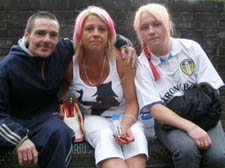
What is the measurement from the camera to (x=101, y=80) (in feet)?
9.15

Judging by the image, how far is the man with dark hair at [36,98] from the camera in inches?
87.4

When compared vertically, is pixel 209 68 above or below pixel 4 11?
below

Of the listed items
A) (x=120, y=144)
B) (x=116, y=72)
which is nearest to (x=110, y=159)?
(x=120, y=144)

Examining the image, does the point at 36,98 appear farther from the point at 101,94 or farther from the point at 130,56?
the point at 130,56

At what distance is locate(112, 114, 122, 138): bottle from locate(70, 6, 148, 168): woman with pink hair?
0.03 metres

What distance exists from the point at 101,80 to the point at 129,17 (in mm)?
1936

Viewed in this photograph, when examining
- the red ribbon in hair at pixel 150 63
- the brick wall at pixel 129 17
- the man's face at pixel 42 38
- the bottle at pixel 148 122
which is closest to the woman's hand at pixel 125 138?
the bottle at pixel 148 122

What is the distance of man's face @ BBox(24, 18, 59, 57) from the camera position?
251 centimetres

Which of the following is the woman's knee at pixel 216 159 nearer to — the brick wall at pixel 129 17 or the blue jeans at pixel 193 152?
the blue jeans at pixel 193 152

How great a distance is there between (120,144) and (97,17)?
3.65 feet

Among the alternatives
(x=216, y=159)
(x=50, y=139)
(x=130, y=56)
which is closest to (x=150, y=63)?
(x=130, y=56)

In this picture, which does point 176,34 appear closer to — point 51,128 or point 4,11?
point 4,11

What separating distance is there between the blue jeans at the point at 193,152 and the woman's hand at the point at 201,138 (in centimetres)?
3

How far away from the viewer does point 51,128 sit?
235cm
